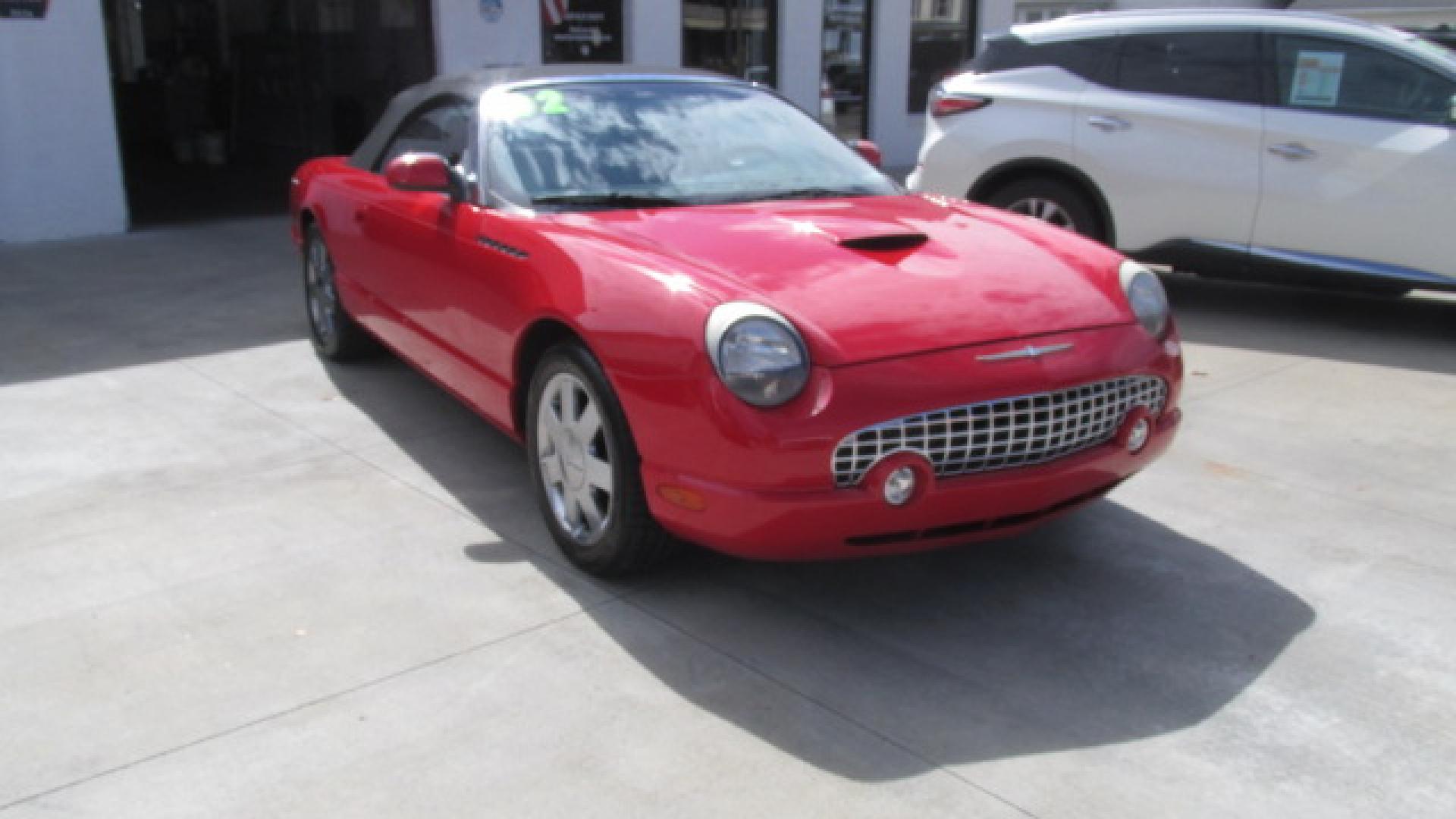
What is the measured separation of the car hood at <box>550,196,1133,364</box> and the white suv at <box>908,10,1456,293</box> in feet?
11.3

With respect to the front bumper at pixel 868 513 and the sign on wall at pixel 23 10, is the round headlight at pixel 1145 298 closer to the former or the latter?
the front bumper at pixel 868 513

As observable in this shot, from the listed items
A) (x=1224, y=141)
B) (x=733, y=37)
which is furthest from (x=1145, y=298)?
(x=733, y=37)

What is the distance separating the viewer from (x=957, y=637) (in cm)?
333

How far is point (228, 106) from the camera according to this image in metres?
17.5

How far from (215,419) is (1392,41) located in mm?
6342

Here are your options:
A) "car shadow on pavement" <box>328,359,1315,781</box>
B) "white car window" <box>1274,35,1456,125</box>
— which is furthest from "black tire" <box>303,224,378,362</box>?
"white car window" <box>1274,35,1456,125</box>

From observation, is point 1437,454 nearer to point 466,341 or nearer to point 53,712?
point 466,341

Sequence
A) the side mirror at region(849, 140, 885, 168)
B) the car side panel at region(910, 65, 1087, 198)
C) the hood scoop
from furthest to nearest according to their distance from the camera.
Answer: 1. the car side panel at region(910, 65, 1087, 198)
2. the side mirror at region(849, 140, 885, 168)
3. the hood scoop

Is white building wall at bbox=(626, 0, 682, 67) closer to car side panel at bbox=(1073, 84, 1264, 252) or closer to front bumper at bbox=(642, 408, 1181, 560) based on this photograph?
car side panel at bbox=(1073, 84, 1264, 252)

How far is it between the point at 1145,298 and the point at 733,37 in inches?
438

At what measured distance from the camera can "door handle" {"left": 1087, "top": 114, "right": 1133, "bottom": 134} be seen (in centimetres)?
740

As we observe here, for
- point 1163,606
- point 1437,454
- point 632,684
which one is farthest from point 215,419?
point 1437,454

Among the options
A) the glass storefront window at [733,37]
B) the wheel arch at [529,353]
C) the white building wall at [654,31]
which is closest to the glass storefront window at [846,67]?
the glass storefront window at [733,37]

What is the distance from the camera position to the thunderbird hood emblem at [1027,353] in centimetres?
317
